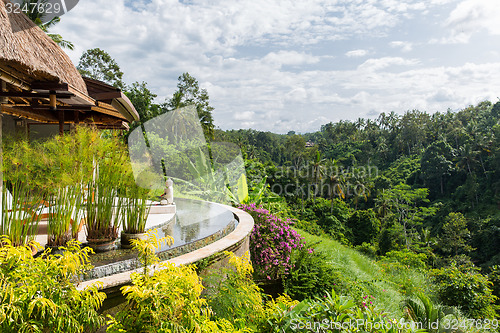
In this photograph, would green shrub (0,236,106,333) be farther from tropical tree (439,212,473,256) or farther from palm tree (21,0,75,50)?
tropical tree (439,212,473,256)

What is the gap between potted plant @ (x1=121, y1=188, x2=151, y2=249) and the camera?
3.46 m

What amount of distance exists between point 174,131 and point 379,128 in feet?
156

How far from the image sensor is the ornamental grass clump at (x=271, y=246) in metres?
5.31

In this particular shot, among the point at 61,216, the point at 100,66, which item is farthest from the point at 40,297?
the point at 100,66

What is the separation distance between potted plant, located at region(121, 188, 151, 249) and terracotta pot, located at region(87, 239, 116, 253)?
0.13 metres

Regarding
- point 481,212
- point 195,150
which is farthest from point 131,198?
point 481,212

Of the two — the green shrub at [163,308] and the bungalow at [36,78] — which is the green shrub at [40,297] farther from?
the bungalow at [36,78]

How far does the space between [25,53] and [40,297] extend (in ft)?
8.61

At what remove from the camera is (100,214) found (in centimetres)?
335

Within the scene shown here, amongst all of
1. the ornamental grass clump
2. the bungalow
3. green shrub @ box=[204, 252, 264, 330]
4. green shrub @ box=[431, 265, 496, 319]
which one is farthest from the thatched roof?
green shrub @ box=[431, 265, 496, 319]

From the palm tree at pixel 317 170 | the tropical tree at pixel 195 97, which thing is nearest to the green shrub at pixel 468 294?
the tropical tree at pixel 195 97

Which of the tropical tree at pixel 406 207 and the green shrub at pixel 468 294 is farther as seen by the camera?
the tropical tree at pixel 406 207

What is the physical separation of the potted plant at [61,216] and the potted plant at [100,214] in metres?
0.23

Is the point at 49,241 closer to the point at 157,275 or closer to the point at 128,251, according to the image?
the point at 128,251
